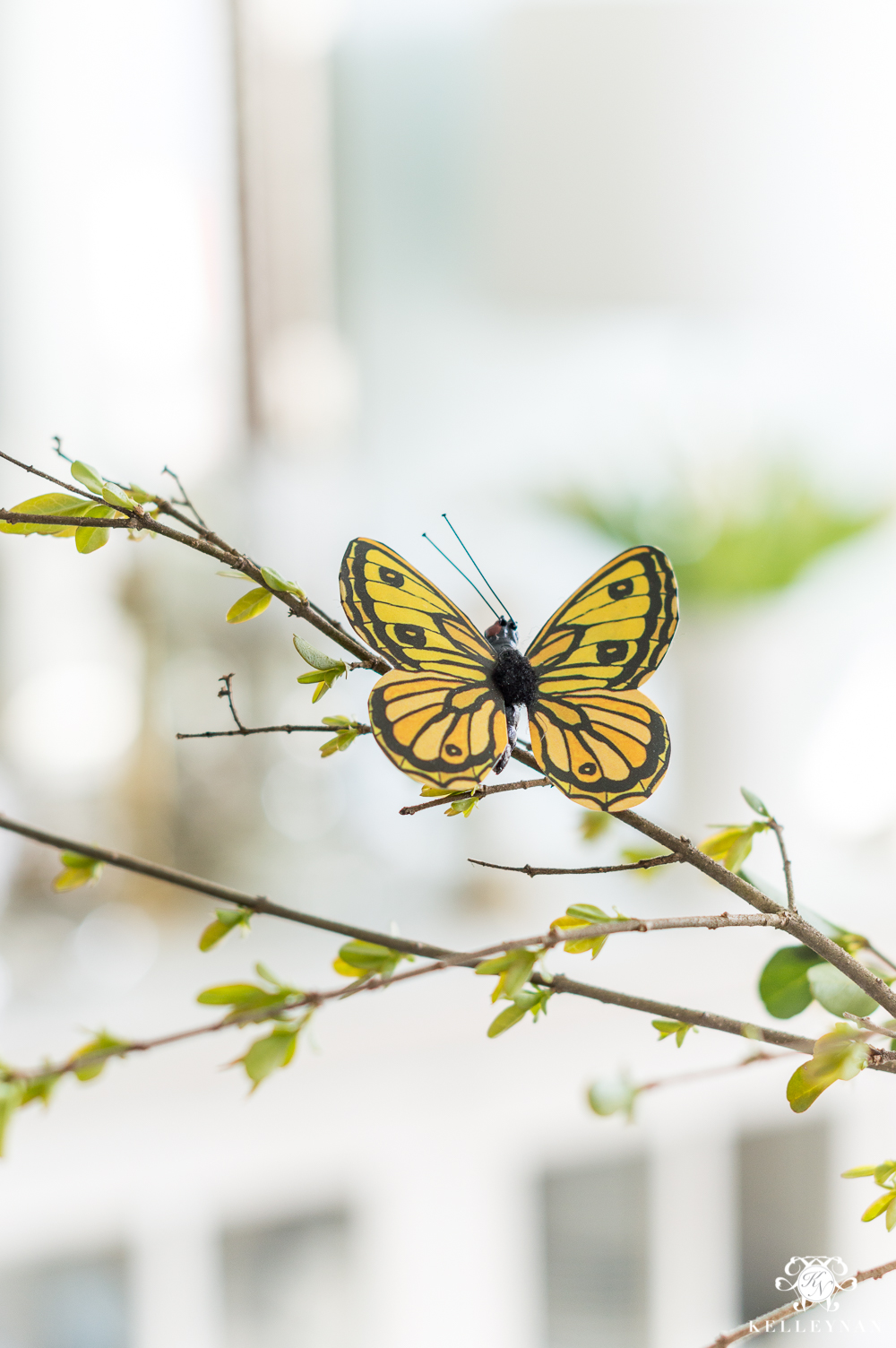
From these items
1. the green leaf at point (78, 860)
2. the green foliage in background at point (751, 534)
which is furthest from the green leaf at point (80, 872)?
the green foliage in background at point (751, 534)

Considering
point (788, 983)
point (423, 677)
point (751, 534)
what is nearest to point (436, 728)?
point (423, 677)

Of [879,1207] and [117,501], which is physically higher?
[117,501]

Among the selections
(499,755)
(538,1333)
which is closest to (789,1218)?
(538,1333)

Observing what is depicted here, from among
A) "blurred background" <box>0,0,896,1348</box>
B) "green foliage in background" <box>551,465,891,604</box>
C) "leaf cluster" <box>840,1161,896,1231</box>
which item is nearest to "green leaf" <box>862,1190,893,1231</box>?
"leaf cluster" <box>840,1161,896,1231</box>

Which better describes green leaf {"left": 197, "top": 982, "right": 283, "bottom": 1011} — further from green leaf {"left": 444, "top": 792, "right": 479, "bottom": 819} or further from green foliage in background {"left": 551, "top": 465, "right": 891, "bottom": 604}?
green foliage in background {"left": 551, "top": 465, "right": 891, "bottom": 604}

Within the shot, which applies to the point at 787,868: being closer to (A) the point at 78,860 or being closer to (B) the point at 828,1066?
(B) the point at 828,1066

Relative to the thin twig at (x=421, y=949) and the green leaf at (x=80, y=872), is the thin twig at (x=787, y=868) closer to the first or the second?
the thin twig at (x=421, y=949)

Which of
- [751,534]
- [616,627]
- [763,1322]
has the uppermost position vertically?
[751,534]
